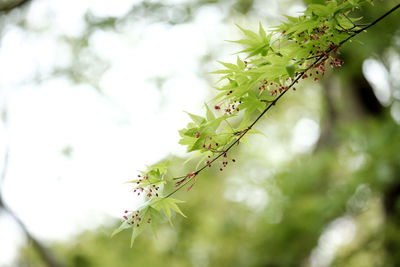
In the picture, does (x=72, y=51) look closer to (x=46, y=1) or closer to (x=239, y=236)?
(x=46, y=1)

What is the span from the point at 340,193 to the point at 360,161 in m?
0.46

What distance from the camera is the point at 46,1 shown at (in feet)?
20.2

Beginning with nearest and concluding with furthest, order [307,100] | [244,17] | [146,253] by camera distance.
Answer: [244,17] < [146,253] < [307,100]

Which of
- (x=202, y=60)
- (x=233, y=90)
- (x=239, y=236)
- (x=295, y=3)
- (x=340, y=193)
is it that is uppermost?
(x=202, y=60)

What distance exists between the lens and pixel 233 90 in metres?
1.27

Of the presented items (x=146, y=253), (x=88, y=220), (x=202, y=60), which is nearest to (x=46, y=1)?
(x=202, y=60)

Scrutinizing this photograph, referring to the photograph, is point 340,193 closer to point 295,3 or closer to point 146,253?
point 295,3

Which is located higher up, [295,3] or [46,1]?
[46,1]

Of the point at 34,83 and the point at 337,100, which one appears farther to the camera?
the point at 337,100

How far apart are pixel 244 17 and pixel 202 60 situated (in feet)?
4.48

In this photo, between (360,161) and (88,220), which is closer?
(360,161)

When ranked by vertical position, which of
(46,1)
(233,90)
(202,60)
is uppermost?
(46,1)

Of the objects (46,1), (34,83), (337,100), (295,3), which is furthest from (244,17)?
(34,83)

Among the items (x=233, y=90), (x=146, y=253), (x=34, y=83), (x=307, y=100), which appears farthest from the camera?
(x=307, y=100)
